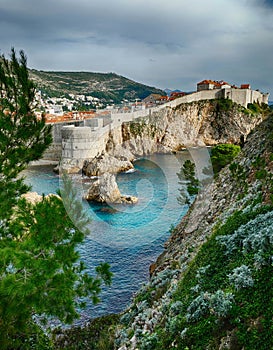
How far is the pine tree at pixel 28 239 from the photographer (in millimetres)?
5008

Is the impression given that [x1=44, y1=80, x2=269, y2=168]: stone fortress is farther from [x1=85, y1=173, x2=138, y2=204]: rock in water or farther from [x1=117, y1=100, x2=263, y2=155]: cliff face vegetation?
[x1=85, y1=173, x2=138, y2=204]: rock in water

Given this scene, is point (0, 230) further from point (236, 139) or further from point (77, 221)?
point (236, 139)

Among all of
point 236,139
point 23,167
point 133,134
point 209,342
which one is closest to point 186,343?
point 209,342

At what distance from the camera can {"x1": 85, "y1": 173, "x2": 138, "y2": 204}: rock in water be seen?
883 inches

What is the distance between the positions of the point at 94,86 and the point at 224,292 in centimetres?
14918

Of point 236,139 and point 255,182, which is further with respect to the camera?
point 236,139

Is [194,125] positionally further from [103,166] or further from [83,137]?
[103,166]

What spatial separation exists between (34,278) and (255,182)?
4862 mm

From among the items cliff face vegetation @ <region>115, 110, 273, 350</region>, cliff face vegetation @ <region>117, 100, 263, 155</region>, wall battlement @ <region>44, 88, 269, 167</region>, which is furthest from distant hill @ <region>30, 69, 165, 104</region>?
cliff face vegetation @ <region>115, 110, 273, 350</region>

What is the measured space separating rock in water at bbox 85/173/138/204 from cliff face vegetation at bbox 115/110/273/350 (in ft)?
48.3

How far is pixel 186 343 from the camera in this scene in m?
3.98

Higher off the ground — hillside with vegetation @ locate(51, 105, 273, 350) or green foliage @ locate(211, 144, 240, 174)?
green foliage @ locate(211, 144, 240, 174)

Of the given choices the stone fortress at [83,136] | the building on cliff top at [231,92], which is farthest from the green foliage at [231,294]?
the building on cliff top at [231,92]

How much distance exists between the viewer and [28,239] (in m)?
5.52
